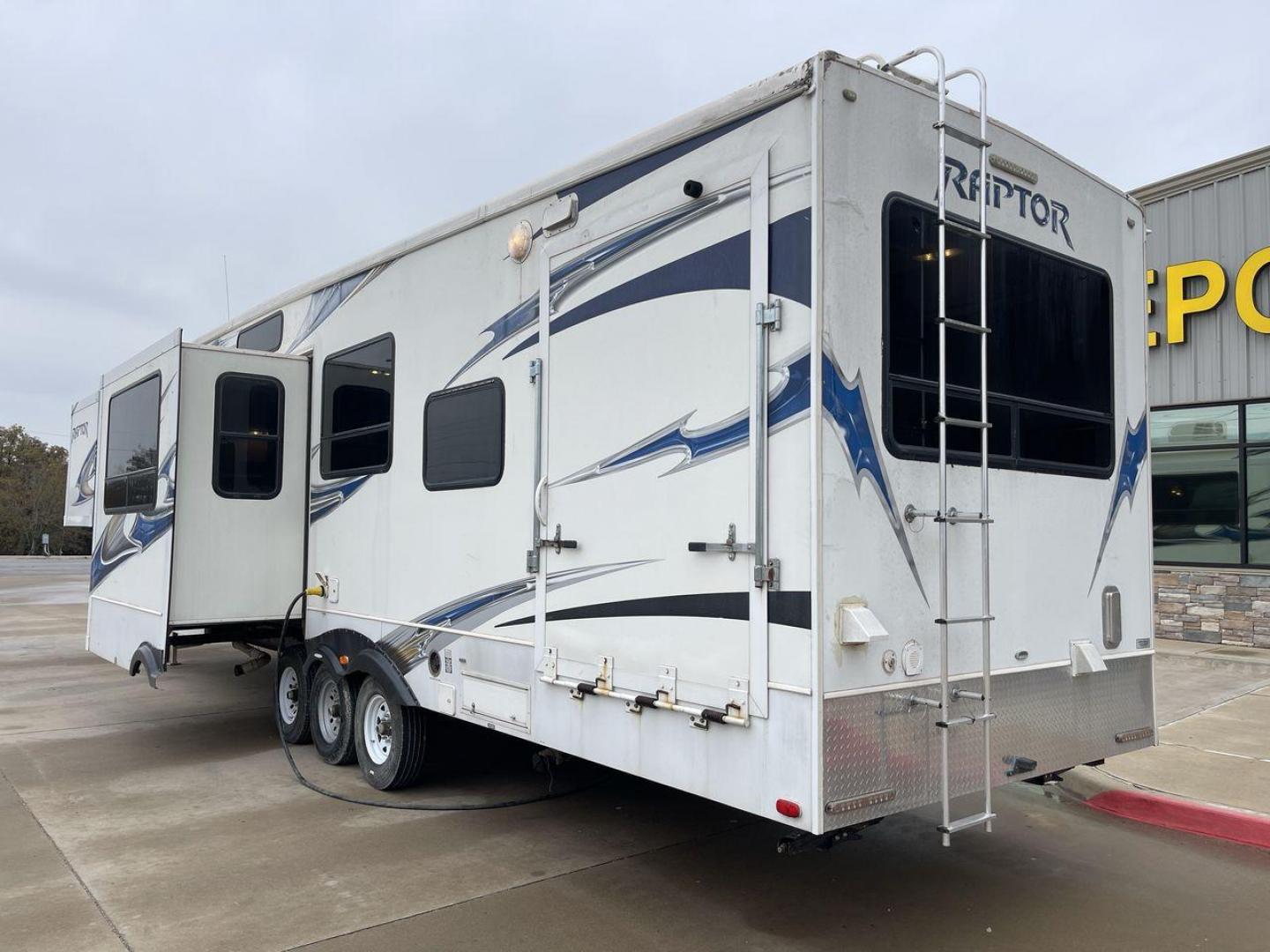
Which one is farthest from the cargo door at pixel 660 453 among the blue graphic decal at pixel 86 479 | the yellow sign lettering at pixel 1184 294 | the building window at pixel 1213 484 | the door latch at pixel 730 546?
the yellow sign lettering at pixel 1184 294

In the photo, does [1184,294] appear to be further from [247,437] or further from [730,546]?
[247,437]

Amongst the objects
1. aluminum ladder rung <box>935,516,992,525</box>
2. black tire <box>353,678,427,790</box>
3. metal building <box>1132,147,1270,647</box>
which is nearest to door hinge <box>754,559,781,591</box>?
aluminum ladder rung <box>935,516,992,525</box>

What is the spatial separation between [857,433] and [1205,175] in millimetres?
9731

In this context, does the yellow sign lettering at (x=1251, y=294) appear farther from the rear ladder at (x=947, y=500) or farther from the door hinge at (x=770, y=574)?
the door hinge at (x=770, y=574)

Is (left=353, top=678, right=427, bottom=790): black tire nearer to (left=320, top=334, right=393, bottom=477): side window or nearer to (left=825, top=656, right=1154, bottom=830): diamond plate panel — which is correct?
(left=320, top=334, right=393, bottom=477): side window

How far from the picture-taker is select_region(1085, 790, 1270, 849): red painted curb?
508 cm

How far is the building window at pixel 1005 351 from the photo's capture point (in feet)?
12.1

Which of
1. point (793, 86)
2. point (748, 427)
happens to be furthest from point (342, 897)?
point (793, 86)

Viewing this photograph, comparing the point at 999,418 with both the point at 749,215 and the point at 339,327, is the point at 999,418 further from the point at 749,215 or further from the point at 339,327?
the point at 339,327

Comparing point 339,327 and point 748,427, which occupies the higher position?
point 339,327

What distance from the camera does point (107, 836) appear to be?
5176mm

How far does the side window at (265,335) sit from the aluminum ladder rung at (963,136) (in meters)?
5.41

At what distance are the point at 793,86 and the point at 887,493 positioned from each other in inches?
59.1

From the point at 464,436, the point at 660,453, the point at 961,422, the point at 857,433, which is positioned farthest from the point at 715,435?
the point at 464,436
